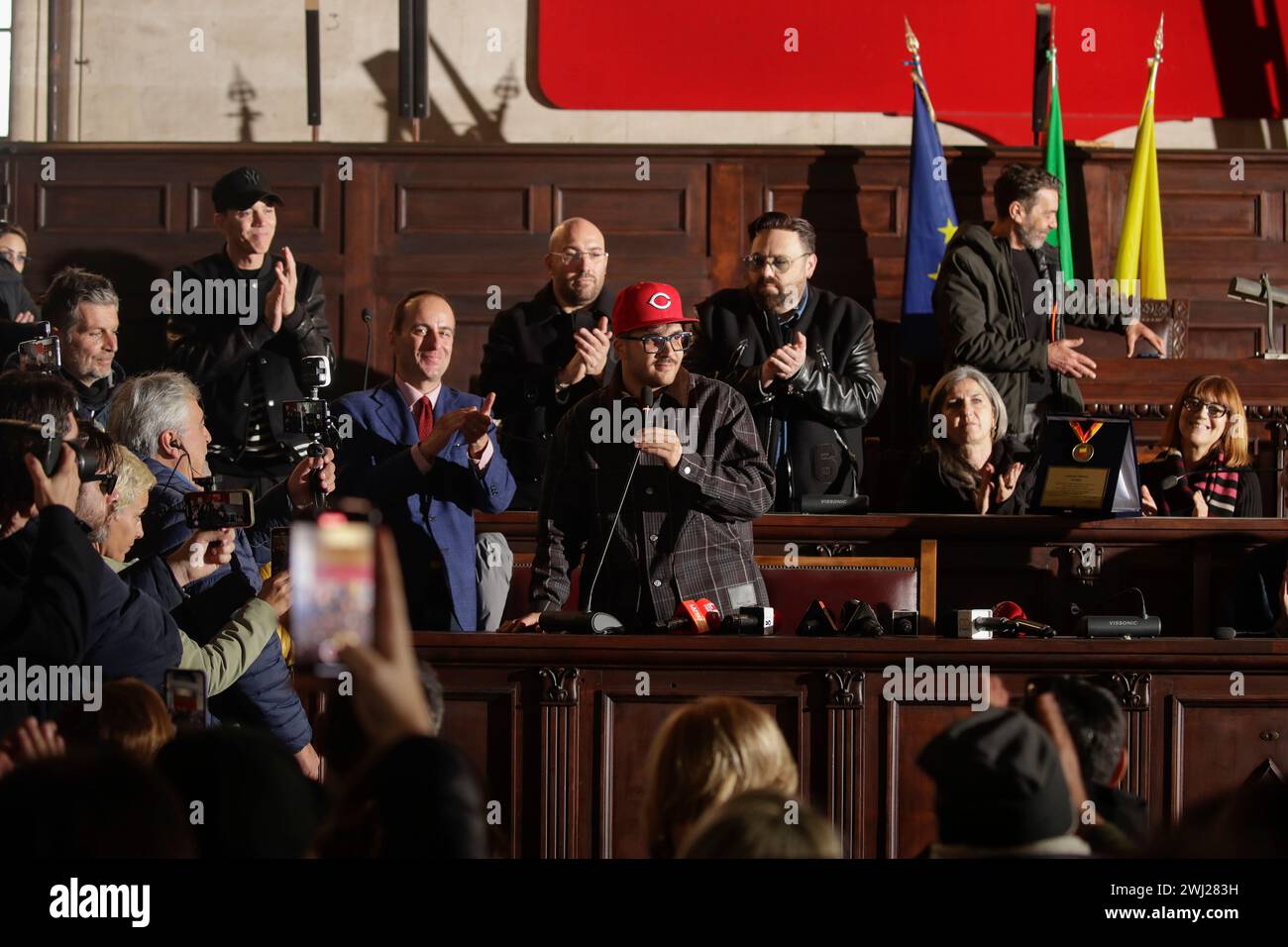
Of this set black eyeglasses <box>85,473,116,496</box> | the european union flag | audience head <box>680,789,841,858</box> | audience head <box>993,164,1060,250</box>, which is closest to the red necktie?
black eyeglasses <box>85,473,116,496</box>

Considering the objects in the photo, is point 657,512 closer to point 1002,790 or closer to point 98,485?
point 98,485

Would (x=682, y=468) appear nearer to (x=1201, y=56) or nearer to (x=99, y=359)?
(x=99, y=359)

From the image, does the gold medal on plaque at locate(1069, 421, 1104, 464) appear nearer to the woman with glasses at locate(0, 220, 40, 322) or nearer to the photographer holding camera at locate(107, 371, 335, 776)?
the photographer holding camera at locate(107, 371, 335, 776)

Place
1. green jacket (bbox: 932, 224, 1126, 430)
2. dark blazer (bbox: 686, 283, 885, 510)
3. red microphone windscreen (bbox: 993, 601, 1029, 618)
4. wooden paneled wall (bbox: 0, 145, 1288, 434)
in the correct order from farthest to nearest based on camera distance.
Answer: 1. wooden paneled wall (bbox: 0, 145, 1288, 434)
2. green jacket (bbox: 932, 224, 1126, 430)
3. dark blazer (bbox: 686, 283, 885, 510)
4. red microphone windscreen (bbox: 993, 601, 1029, 618)

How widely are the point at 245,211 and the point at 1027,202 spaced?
315 cm

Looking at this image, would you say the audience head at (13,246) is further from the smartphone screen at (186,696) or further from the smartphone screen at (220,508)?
the smartphone screen at (186,696)

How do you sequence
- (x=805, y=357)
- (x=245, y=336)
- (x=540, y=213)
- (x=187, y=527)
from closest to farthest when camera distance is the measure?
(x=187, y=527), (x=805, y=357), (x=245, y=336), (x=540, y=213)

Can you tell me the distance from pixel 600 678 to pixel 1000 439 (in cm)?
224

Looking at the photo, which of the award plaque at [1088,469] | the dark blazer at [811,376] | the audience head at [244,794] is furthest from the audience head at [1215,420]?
the audience head at [244,794]

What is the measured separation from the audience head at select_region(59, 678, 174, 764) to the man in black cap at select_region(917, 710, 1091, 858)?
53.9 inches

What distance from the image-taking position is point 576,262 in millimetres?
6113

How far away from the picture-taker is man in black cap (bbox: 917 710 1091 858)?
2.29m

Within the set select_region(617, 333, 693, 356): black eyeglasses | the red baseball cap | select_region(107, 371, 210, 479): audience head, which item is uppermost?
the red baseball cap

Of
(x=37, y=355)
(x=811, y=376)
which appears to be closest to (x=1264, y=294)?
(x=811, y=376)
